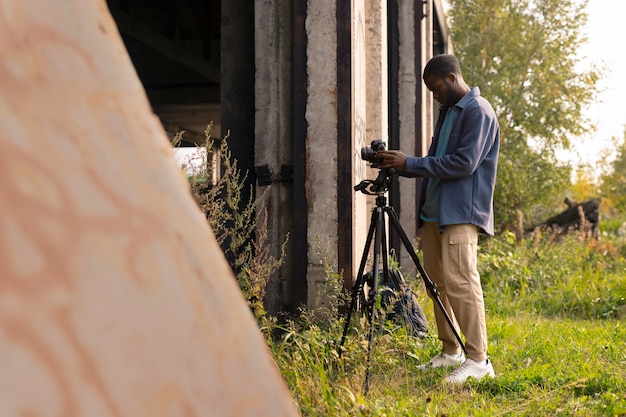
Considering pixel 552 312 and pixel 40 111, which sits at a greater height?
pixel 40 111

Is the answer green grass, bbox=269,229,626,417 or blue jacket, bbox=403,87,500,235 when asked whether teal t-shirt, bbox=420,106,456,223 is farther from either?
green grass, bbox=269,229,626,417

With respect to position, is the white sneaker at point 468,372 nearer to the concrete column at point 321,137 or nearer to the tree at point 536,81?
the concrete column at point 321,137

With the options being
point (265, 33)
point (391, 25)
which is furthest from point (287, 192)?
point (391, 25)

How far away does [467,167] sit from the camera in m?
3.98

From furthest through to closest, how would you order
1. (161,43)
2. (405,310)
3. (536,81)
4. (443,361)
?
1. (536,81)
2. (161,43)
3. (405,310)
4. (443,361)

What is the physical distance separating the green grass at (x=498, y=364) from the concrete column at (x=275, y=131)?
487mm

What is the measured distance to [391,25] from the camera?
882cm

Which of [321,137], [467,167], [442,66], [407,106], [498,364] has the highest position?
[407,106]

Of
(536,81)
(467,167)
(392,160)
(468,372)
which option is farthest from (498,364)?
(536,81)

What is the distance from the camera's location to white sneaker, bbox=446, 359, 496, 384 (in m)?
4.06

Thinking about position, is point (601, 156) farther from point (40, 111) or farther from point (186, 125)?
point (40, 111)

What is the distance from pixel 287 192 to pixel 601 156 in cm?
3286

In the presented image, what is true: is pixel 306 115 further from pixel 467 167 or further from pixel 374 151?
pixel 467 167

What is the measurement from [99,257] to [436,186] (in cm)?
358
